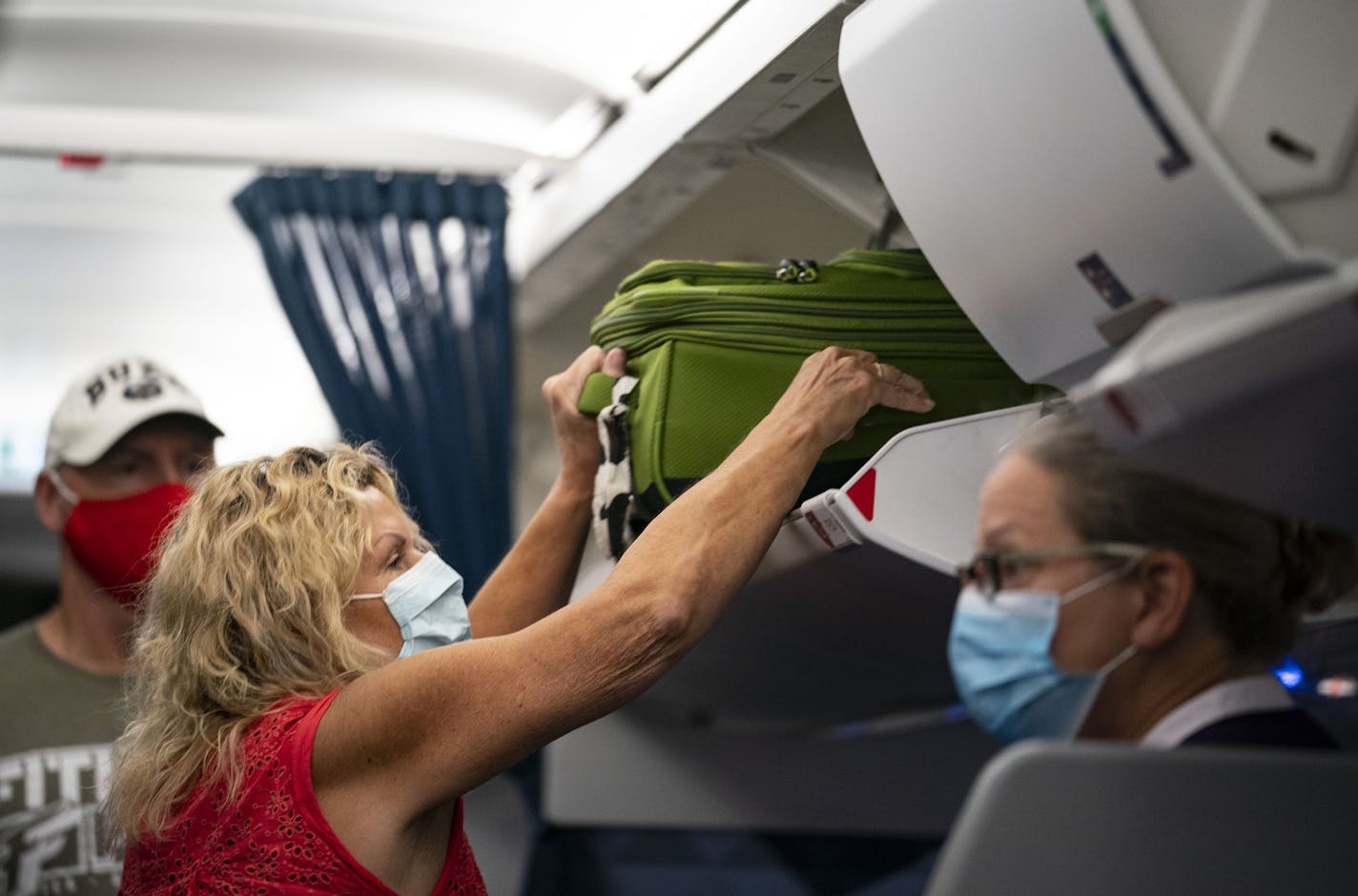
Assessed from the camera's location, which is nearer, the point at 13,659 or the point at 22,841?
the point at 22,841

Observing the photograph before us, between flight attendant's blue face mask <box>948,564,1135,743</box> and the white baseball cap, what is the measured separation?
1616mm

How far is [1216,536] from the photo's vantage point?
3.35 ft

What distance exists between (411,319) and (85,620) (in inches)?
39.2

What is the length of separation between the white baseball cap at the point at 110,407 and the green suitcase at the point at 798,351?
113 cm

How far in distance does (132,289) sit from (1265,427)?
3.20 m

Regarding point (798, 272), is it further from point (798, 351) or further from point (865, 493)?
point (865, 493)

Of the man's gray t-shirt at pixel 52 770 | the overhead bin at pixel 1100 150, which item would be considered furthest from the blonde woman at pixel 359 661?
the man's gray t-shirt at pixel 52 770

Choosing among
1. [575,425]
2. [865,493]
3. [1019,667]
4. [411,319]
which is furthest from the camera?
[411,319]

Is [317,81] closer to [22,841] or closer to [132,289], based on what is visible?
[132,289]

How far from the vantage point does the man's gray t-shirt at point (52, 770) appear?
218cm

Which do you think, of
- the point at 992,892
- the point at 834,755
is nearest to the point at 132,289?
the point at 834,755

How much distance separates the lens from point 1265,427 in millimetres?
961

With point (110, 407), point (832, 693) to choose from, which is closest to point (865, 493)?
point (832, 693)

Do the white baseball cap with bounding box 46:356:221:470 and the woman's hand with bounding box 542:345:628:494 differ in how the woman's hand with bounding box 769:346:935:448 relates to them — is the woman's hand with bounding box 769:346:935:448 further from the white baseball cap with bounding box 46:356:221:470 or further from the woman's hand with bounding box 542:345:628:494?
the white baseball cap with bounding box 46:356:221:470
